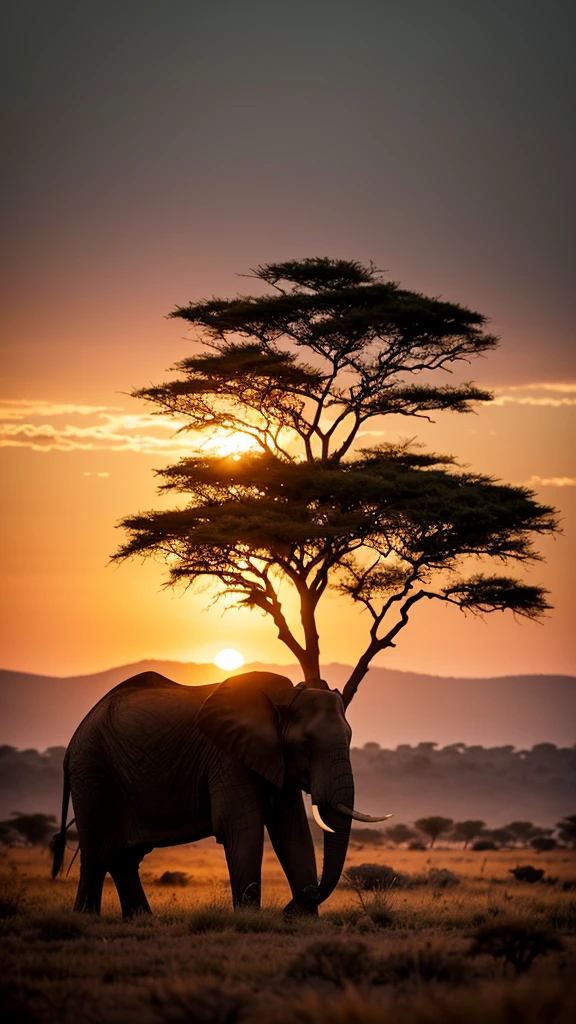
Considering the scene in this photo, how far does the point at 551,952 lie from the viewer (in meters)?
13.5

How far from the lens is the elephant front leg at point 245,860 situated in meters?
17.0

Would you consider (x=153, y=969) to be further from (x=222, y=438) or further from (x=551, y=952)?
(x=222, y=438)

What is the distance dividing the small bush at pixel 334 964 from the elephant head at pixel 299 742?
4445 millimetres

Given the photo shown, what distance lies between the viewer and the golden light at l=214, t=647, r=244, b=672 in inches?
1836

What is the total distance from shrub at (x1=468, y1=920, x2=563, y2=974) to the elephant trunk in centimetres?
402

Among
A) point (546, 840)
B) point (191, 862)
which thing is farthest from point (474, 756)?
point (191, 862)

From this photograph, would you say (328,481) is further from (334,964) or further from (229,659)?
(229,659)

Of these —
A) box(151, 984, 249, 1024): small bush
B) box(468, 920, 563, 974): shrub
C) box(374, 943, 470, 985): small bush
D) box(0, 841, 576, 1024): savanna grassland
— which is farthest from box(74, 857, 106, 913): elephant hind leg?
box(151, 984, 249, 1024): small bush

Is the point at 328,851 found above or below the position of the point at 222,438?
below

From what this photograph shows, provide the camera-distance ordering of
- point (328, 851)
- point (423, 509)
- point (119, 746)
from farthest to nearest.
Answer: point (423, 509) → point (119, 746) → point (328, 851)

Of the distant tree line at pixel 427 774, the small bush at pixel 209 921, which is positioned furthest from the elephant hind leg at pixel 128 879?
the distant tree line at pixel 427 774

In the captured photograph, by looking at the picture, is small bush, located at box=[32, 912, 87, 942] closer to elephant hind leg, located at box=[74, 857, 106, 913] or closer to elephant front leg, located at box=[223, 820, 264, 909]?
elephant front leg, located at box=[223, 820, 264, 909]

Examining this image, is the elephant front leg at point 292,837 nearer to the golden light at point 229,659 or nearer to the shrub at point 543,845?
the golden light at point 229,659

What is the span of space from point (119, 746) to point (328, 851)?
10.5ft
